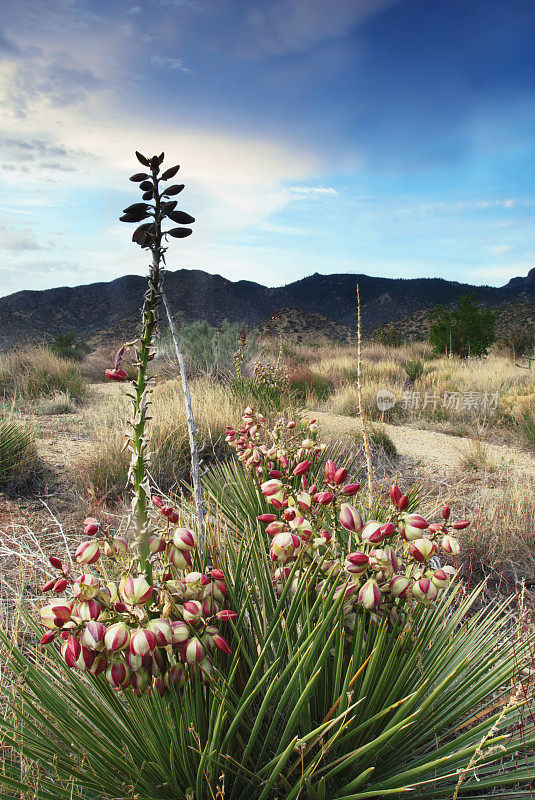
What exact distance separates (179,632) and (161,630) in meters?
0.09

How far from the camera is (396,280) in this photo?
158 ft

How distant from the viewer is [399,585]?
1.04 meters

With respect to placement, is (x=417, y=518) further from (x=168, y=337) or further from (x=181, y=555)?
(x=168, y=337)

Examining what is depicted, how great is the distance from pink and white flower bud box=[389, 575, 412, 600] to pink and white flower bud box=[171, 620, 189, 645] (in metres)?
0.45

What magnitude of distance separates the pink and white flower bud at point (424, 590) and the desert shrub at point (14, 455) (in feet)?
13.3

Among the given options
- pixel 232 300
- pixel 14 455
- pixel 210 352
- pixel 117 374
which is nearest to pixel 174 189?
pixel 117 374

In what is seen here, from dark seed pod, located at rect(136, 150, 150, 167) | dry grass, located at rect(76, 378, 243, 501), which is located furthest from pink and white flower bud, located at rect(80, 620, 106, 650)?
dry grass, located at rect(76, 378, 243, 501)

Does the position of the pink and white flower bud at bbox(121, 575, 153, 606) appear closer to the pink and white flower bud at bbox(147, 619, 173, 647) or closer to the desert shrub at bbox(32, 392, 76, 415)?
the pink and white flower bud at bbox(147, 619, 173, 647)

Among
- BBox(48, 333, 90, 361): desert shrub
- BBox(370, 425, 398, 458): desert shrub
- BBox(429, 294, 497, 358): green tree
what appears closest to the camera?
BBox(370, 425, 398, 458): desert shrub

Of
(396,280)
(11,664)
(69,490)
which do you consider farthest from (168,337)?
(396,280)

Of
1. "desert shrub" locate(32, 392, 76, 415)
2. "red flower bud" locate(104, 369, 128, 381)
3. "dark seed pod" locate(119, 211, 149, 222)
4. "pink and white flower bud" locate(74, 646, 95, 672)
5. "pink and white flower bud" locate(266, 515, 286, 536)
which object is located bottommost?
A: "desert shrub" locate(32, 392, 76, 415)

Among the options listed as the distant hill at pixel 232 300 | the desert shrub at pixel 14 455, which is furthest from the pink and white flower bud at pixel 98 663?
the distant hill at pixel 232 300

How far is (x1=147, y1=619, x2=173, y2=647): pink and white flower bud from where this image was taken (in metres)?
0.84

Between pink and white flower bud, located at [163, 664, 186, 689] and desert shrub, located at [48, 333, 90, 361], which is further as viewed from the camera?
A: desert shrub, located at [48, 333, 90, 361]
